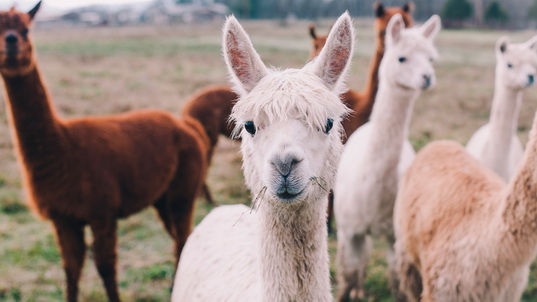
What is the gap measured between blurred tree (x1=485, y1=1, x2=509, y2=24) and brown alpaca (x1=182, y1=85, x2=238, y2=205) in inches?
1255

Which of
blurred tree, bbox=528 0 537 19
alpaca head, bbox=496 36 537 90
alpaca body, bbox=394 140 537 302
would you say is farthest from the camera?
blurred tree, bbox=528 0 537 19

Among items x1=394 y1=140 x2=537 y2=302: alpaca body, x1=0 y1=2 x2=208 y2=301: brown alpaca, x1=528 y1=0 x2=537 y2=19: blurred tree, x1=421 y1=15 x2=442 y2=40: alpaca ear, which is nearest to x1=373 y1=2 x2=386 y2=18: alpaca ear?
x1=421 y1=15 x2=442 y2=40: alpaca ear

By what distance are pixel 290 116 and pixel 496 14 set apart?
118ft

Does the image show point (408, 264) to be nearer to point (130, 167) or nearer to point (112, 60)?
point (130, 167)

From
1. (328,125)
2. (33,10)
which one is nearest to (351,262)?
(328,125)

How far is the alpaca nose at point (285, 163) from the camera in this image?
163 centimetres

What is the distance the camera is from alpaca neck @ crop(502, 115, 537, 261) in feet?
7.14

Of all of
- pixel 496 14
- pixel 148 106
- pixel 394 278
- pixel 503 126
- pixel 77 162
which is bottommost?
pixel 148 106

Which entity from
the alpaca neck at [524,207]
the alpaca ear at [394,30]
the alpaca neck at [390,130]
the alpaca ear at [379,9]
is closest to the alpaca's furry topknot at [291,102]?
the alpaca neck at [524,207]

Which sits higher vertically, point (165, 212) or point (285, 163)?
point (285, 163)

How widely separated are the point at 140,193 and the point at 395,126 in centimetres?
206

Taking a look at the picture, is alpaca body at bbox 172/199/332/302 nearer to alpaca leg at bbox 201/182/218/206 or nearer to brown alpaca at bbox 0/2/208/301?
brown alpaca at bbox 0/2/208/301

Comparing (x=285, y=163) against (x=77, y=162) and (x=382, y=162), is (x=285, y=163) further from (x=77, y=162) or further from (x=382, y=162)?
(x=77, y=162)

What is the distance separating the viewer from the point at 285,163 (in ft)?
5.36
